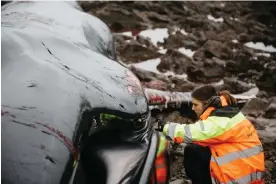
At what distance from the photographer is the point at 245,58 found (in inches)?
355

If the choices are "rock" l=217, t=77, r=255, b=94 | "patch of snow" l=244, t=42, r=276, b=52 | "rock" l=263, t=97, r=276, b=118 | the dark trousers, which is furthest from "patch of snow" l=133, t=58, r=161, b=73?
the dark trousers

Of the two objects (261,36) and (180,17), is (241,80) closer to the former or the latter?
(261,36)

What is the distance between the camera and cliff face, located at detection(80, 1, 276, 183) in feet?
20.2

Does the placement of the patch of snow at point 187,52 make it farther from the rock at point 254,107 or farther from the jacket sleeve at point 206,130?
the jacket sleeve at point 206,130

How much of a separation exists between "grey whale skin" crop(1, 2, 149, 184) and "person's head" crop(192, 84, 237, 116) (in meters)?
0.55

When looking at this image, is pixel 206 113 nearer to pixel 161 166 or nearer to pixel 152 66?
pixel 161 166

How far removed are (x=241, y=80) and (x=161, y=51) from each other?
79.7 inches

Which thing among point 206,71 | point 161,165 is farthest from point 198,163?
point 206,71

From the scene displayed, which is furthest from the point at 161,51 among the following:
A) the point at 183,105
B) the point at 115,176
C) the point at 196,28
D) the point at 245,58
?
the point at 115,176

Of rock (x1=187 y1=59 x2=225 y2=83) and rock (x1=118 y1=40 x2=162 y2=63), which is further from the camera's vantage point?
rock (x1=118 y1=40 x2=162 y2=63)

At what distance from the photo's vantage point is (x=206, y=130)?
3.05 metres

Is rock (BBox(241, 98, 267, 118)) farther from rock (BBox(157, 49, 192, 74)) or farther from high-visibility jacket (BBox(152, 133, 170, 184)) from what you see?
high-visibility jacket (BBox(152, 133, 170, 184))

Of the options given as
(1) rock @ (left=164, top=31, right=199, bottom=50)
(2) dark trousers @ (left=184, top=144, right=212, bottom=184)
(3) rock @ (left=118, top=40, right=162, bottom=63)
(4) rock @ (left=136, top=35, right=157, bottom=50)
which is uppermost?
(2) dark trousers @ (left=184, top=144, right=212, bottom=184)

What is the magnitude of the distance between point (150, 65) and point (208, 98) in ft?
16.4
